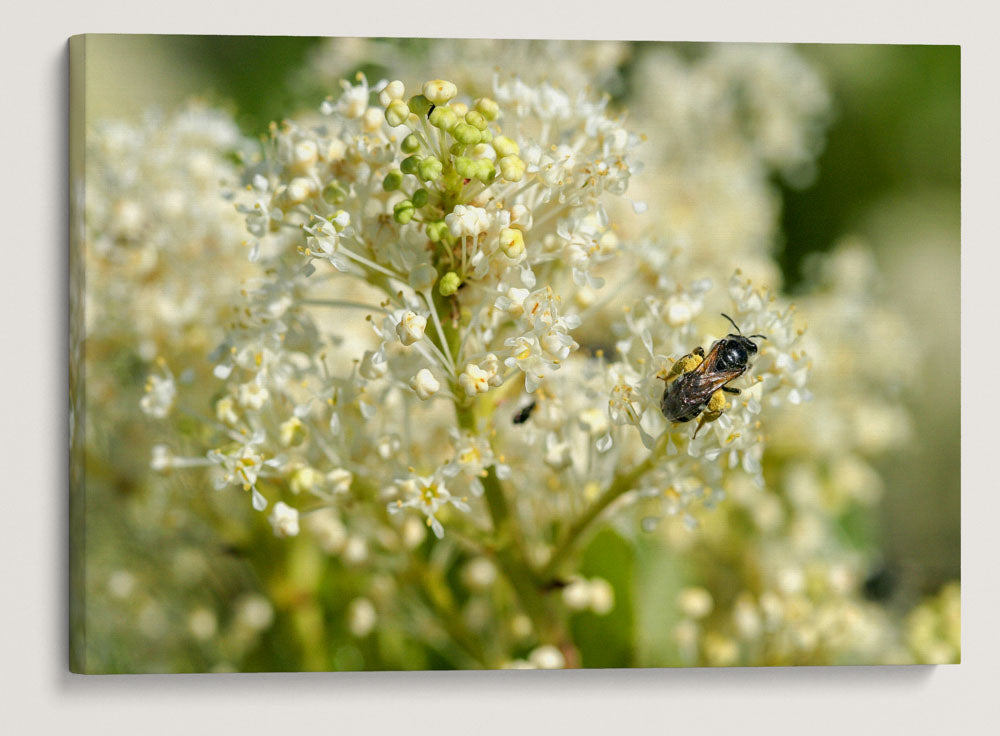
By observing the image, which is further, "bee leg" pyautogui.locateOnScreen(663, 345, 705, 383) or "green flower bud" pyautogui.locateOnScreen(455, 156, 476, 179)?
"bee leg" pyautogui.locateOnScreen(663, 345, 705, 383)

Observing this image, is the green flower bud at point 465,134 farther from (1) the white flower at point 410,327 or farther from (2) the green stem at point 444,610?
(2) the green stem at point 444,610

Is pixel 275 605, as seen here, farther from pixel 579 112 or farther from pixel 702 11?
pixel 702 11

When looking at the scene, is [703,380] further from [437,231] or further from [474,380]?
[437,231]

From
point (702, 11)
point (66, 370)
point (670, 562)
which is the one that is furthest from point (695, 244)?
point (66, 370)

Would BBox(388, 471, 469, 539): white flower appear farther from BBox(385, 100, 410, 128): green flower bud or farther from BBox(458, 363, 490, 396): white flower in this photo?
BBox(385, 100, 410, 128): green flower bud

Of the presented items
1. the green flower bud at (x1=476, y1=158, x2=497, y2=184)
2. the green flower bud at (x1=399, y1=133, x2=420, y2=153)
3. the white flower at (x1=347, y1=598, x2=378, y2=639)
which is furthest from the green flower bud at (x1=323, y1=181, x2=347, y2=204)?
the white flower at (x1=347, y1=598, x2=378, y2=639)

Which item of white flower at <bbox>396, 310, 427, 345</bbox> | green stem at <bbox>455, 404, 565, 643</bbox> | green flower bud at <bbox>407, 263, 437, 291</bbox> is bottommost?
green stem at <bbox>455, 404, 565, 643</bbox>

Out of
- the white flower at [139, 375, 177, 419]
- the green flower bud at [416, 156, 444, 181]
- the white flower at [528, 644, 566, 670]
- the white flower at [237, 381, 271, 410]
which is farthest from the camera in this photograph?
the white flower at [528, 644, 566, 670]
